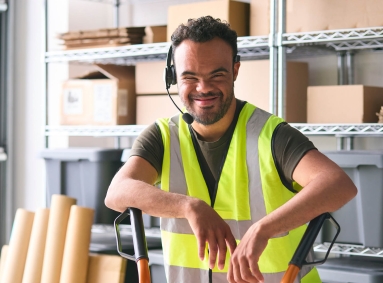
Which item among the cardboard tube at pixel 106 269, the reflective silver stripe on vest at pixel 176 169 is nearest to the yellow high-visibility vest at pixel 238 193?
the reflective silver stripe on vest at pixel 176 169

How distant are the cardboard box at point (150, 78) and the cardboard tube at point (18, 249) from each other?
759 millimetres

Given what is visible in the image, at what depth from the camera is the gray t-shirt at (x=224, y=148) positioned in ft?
5.42

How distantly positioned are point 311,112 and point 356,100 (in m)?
0.19

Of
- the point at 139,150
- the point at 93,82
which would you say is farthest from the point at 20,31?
the point at 139,150

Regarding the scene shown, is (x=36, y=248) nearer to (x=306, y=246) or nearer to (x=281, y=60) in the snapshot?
(x=281, y=60)

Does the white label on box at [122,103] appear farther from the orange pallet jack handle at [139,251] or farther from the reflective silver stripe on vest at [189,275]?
the orange pallet jack handle at [139,251]

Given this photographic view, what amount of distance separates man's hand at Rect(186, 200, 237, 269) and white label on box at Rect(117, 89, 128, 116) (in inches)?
69.9

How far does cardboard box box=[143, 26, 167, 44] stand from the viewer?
3.10 metres

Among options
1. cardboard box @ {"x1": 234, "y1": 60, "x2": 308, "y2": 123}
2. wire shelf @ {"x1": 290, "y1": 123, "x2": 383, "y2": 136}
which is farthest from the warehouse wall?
wire shelf @ {"x1": 290, "y1": 123, "x2": 383, "y2": 136}

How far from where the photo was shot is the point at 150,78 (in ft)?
10.4

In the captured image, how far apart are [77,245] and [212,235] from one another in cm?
155

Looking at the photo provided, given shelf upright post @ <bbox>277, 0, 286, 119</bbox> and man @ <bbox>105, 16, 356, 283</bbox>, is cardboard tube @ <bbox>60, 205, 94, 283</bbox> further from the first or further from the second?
man @ <bbox>105, 16, 356, 283</bbox>

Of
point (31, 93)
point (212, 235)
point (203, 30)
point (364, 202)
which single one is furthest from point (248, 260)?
point (31, 93)

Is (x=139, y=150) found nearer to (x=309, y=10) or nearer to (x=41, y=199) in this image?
(x=309, y=10)
